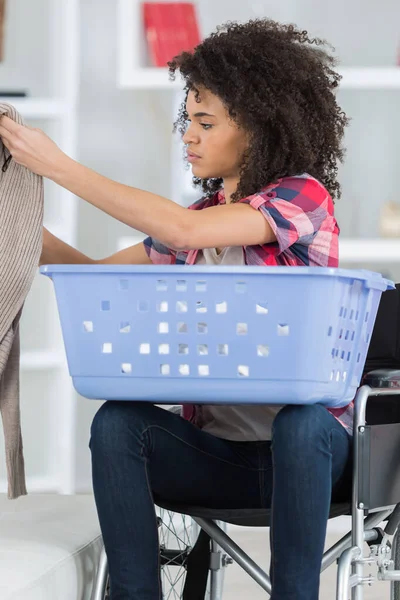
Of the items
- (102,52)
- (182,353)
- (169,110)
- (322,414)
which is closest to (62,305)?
(182,353)

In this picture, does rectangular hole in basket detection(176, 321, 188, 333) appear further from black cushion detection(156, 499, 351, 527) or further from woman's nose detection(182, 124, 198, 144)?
woman's nose detection(182, 124, 198, 144)

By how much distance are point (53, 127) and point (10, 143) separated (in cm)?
177

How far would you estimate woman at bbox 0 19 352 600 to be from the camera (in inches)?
54.2

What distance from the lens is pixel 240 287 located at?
1307 millimetres

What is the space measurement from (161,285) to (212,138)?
1.50 ft

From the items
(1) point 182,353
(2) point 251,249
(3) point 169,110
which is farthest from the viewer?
(3) point 169,110

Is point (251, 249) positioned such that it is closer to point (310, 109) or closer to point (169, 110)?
point (310, 109)

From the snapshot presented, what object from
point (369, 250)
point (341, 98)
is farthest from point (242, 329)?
point (341, 98)

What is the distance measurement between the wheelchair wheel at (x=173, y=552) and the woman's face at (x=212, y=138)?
0.61 m

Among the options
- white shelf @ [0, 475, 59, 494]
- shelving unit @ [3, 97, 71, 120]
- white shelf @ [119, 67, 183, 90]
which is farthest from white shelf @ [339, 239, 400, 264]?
white shelf @ [0, 475, 59, 494]

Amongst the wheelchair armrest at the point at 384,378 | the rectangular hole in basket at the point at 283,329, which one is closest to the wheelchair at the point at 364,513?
the wheelchair armrest at the point at 384,378

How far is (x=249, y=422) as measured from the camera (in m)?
1.61

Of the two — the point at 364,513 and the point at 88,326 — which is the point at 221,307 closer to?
the point at 88,326

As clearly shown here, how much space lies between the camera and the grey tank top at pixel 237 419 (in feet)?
5.26
